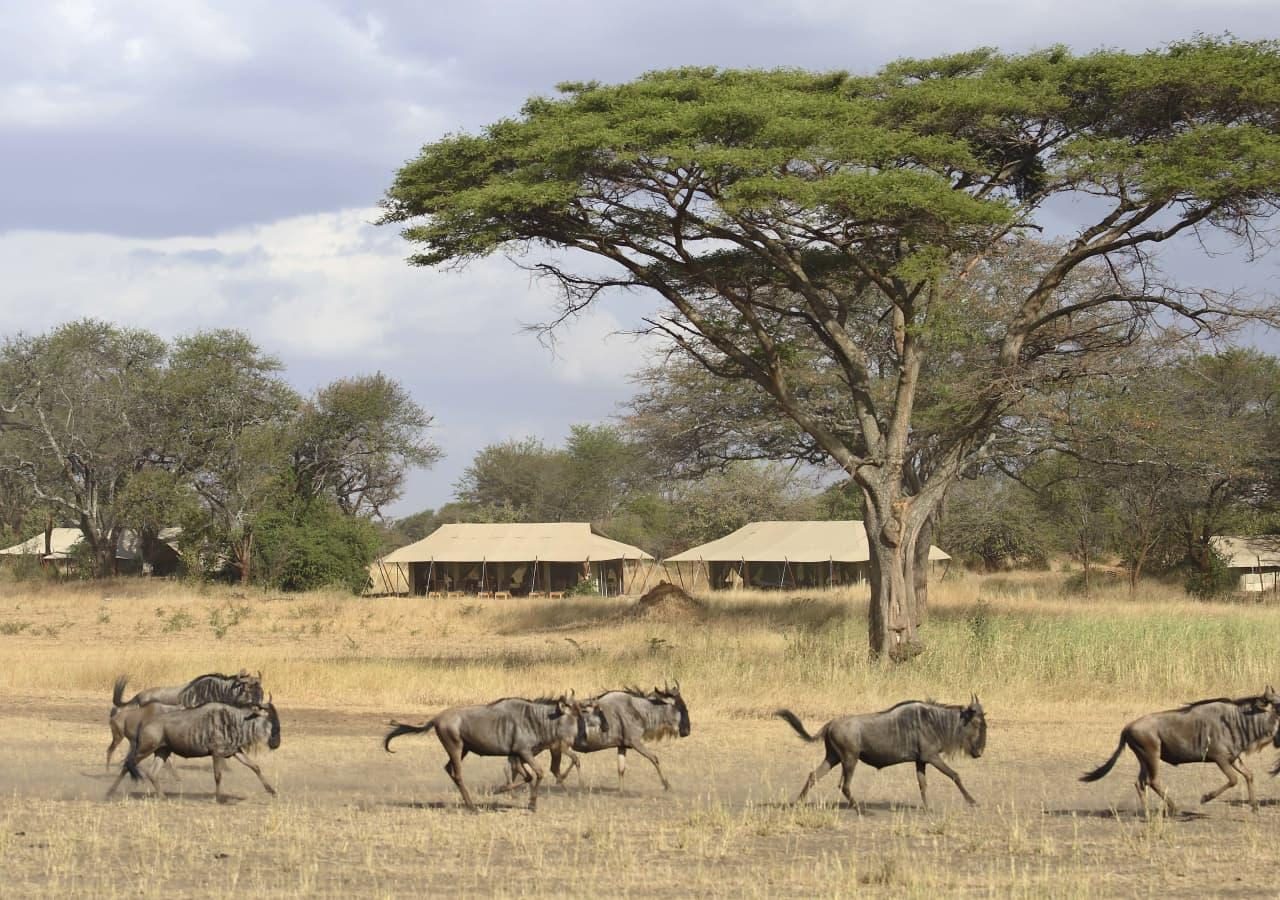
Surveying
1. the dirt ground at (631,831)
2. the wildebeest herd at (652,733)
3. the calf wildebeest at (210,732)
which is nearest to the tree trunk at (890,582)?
the dirt ground at (631,831)

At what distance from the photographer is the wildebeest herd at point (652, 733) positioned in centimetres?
1126

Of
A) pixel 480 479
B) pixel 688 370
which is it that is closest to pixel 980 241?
pixel 688 370

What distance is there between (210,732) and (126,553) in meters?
62.5

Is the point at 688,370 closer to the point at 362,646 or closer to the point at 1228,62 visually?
the point at 362,646

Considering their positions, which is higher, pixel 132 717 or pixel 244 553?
pixel 244 553

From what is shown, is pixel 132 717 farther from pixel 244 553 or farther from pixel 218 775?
pixel 244 553

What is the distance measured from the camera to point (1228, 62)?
21.4 m

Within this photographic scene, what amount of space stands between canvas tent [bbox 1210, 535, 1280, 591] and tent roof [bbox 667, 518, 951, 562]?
9.64 meters

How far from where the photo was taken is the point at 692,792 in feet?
42.1

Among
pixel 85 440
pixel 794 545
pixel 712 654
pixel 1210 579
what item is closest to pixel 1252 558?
pixel 1210 579

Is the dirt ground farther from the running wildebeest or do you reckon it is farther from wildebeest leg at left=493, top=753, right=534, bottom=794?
the running wildebeest

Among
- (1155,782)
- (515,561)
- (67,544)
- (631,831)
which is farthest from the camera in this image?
(67,544)

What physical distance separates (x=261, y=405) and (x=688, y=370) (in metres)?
31.0

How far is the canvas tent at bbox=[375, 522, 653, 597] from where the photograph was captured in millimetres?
56000
